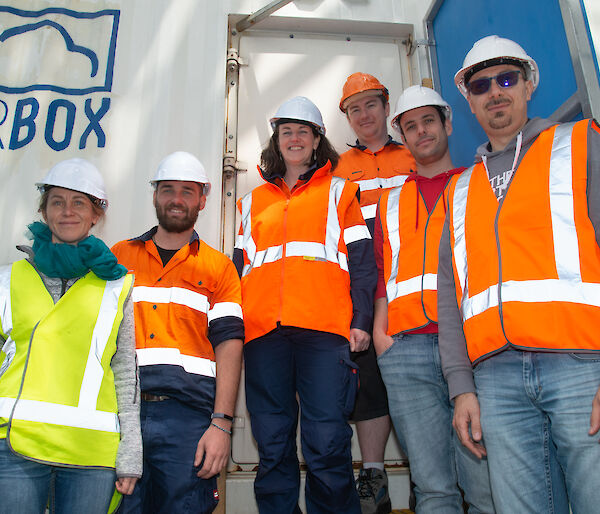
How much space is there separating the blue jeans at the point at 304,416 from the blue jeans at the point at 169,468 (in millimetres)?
262

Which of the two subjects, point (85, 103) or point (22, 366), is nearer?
point (22, 366)

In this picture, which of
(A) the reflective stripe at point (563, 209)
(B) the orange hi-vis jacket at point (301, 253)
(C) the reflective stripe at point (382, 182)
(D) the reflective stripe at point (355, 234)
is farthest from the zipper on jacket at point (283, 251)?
(A) the reflective stripe at point (563, 209)

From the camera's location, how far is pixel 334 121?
3.81 m

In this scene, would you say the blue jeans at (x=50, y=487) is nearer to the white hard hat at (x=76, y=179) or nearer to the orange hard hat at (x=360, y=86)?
the white hard hat at (x=76, y=179)

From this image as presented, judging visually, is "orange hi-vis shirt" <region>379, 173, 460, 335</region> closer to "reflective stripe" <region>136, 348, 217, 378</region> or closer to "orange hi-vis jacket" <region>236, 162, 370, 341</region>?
"orange hi-vis jacket" <region>236, 162, 370, 341</region>

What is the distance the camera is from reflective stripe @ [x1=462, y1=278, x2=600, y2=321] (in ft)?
4.97

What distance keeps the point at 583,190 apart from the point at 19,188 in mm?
3238

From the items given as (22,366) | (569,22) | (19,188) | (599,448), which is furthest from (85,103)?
(599,448)

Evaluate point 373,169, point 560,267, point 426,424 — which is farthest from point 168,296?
point 560,267

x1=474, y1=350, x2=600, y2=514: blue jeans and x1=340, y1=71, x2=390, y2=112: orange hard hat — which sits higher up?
x1=340, y1=71, x2=390, y2=112: orange hard hat

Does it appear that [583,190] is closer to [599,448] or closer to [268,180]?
[599,448]

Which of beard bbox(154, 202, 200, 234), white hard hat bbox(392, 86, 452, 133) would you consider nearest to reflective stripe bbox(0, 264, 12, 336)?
beard bbox(154, 202, 200, 234)

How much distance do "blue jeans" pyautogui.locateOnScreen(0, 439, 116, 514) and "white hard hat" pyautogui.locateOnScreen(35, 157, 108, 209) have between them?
1.02 meters

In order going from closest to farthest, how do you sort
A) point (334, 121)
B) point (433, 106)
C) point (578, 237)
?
→ 1. point (578, 237)
2. point (433, 106)
3. point (334, 121)
